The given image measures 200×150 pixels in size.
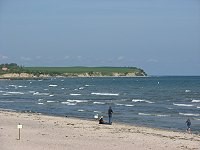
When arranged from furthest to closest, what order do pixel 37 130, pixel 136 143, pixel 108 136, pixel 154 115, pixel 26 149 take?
pixel 154 115 → pixel 37 130 → pixel 108 136 → pixel 136 143 → pixel 26 149

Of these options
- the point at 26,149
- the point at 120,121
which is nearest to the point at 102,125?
the point at 120,121

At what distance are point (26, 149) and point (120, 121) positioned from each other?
55.7ft

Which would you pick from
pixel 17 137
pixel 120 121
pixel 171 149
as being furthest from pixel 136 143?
pixel 120 121

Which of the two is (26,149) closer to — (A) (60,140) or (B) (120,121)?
(A) (60,140)

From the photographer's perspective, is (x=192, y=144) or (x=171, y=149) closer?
(x=171, y=149)

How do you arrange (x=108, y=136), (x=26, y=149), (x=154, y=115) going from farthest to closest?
(x=154, y=115), (x=108, y=136), (x=26, y=149)

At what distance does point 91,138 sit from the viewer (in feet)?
79.7

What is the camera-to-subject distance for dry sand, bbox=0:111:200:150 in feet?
69.0

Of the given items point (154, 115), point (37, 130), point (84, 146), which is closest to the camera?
point (84, 146)

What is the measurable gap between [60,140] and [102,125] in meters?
8.94

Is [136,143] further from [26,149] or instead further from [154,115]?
[154,115]

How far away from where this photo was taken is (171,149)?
838 inches

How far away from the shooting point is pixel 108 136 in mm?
25406

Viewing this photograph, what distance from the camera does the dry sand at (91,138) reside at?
21031 millimetres
